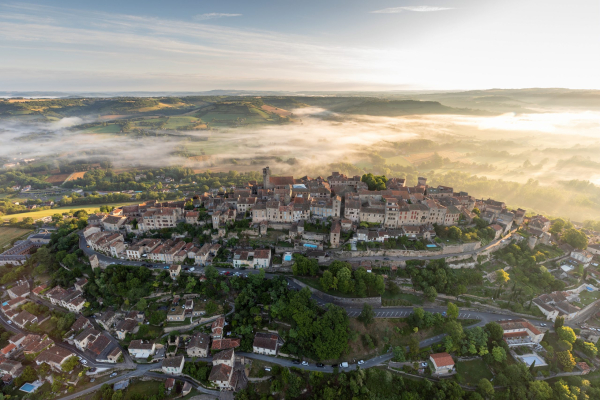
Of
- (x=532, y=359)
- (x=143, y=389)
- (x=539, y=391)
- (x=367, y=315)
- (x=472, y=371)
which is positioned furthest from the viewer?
(x=367, y=315)

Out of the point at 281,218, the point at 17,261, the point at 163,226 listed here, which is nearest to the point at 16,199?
the point at 17,261

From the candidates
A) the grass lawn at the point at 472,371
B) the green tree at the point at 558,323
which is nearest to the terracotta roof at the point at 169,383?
the grass lawn at the point at 472,371

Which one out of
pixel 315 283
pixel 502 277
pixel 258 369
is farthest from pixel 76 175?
pixel 502 277

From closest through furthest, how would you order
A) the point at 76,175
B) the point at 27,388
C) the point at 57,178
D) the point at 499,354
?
the point at 27,388, the point at 499,354, the point at 57,178, the point at 76,175

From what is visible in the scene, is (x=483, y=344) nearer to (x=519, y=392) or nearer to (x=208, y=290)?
(x=519, y=392)

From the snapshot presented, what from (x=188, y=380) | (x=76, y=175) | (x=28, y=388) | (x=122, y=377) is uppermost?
(x=76, y=175)

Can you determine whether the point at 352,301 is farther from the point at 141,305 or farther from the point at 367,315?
the point at 141,305

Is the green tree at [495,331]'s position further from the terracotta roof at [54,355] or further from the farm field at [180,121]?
the farm field at [180,121]

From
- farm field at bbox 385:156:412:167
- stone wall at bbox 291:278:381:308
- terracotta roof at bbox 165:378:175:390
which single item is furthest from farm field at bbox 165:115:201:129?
terracotta roof at bbox 165:378:175:390
